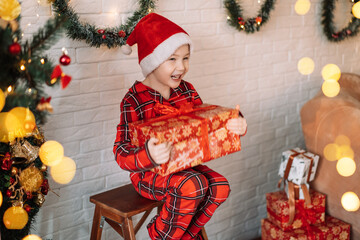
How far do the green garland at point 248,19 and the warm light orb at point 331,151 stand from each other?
770 mm

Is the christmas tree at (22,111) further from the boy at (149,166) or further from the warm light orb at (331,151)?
the warm light orb at (331,151)

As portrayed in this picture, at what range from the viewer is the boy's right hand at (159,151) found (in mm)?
1404

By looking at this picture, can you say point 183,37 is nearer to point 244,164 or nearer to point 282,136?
point 244,164

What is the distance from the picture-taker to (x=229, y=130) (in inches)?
64.1

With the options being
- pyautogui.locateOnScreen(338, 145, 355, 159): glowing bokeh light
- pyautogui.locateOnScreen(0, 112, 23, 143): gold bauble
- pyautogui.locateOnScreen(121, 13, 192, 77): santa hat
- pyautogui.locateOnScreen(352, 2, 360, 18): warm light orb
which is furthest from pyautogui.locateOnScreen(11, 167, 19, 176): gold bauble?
pyautogui.locateOnScreen(352, 2, 360, 18): warm light orb

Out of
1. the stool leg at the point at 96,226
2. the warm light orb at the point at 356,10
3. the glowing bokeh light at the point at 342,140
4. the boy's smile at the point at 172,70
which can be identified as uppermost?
the warm light orb at the point at 356,10

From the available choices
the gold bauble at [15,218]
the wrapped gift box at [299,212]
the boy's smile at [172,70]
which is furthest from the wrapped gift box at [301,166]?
the gold bauble at [15,218]

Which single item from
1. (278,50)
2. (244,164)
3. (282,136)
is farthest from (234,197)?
(278,50)

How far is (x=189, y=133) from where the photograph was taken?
1497mm

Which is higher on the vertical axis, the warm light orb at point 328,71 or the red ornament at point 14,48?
the red ornament at point 14,48

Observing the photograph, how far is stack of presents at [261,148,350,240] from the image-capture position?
7.27ft

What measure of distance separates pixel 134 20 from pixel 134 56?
178 millimetres

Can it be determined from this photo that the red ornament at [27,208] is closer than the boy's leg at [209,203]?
Yes

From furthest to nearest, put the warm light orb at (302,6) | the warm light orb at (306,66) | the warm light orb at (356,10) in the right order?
the warm light orb at (356,10), the warm light orb at (306,66), the warm light orb at (302,6)
